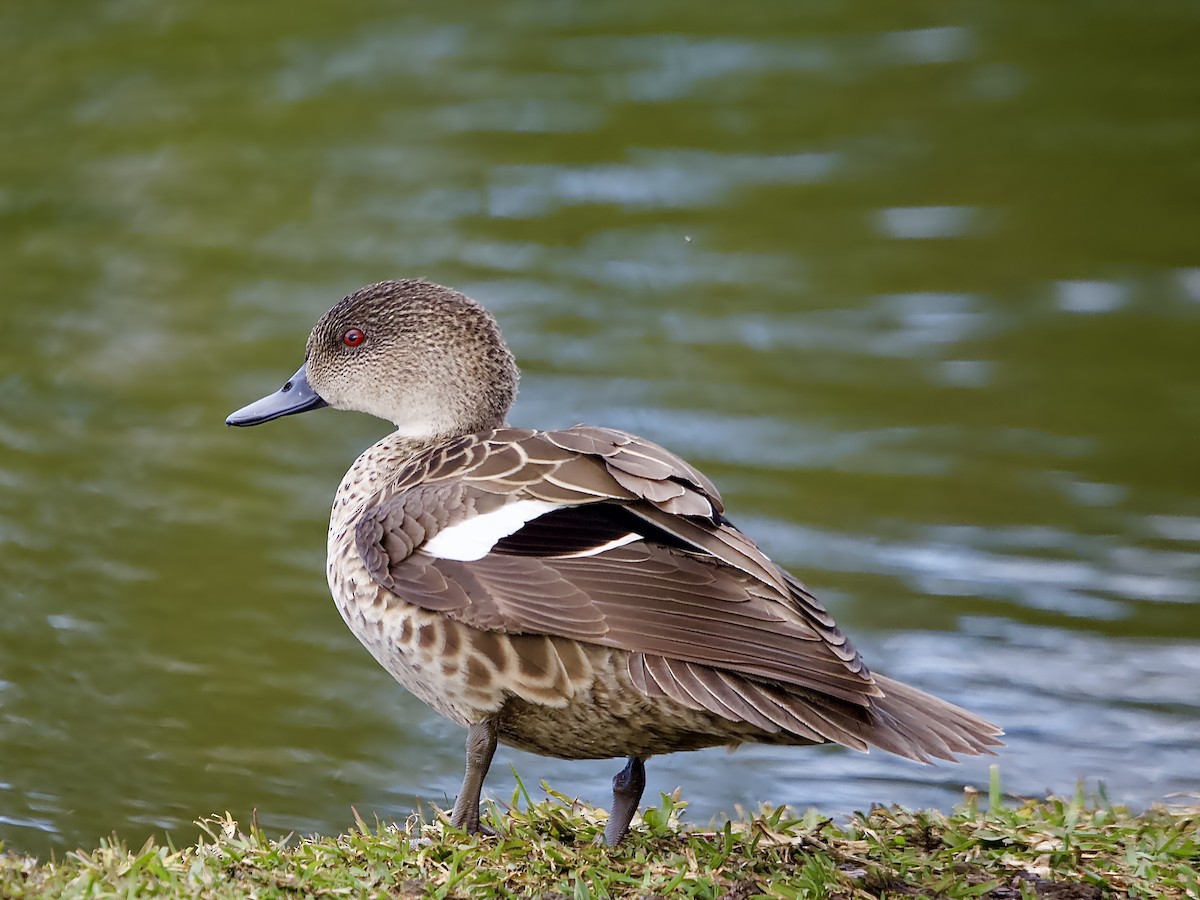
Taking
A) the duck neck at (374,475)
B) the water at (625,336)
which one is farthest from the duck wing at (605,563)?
the water at (625,336)

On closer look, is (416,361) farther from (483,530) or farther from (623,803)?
(623,803)

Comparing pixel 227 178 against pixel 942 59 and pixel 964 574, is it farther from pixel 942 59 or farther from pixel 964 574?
pixel 964 574

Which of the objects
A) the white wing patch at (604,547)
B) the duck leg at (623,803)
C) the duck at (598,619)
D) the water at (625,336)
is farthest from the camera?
the water at (625,336)

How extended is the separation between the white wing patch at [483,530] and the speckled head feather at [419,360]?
0.92 m

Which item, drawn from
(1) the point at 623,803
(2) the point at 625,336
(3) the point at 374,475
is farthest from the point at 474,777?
(2) the point at 625,336

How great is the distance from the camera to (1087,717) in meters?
5.61

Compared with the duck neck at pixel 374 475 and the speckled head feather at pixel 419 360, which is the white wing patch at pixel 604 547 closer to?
the duck neck at pixel 374 475

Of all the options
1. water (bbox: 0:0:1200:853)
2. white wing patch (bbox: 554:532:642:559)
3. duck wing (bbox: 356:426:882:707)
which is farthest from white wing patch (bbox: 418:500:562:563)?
water (bbox: 0:0:1200:853)

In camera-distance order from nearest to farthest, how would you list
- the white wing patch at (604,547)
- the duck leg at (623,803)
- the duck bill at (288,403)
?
1. the white wing patch at (604,547)
2. the duck leg at (623,803)
3. the duck bill at (288,403)

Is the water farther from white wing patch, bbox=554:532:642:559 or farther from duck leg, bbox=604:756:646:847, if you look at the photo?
white wing patch, bbox=554:532:642:559

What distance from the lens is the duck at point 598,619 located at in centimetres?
326

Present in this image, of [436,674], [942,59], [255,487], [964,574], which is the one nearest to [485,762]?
[436,674]

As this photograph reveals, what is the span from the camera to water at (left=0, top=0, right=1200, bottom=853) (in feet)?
18.7

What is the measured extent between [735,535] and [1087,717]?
2602mm
